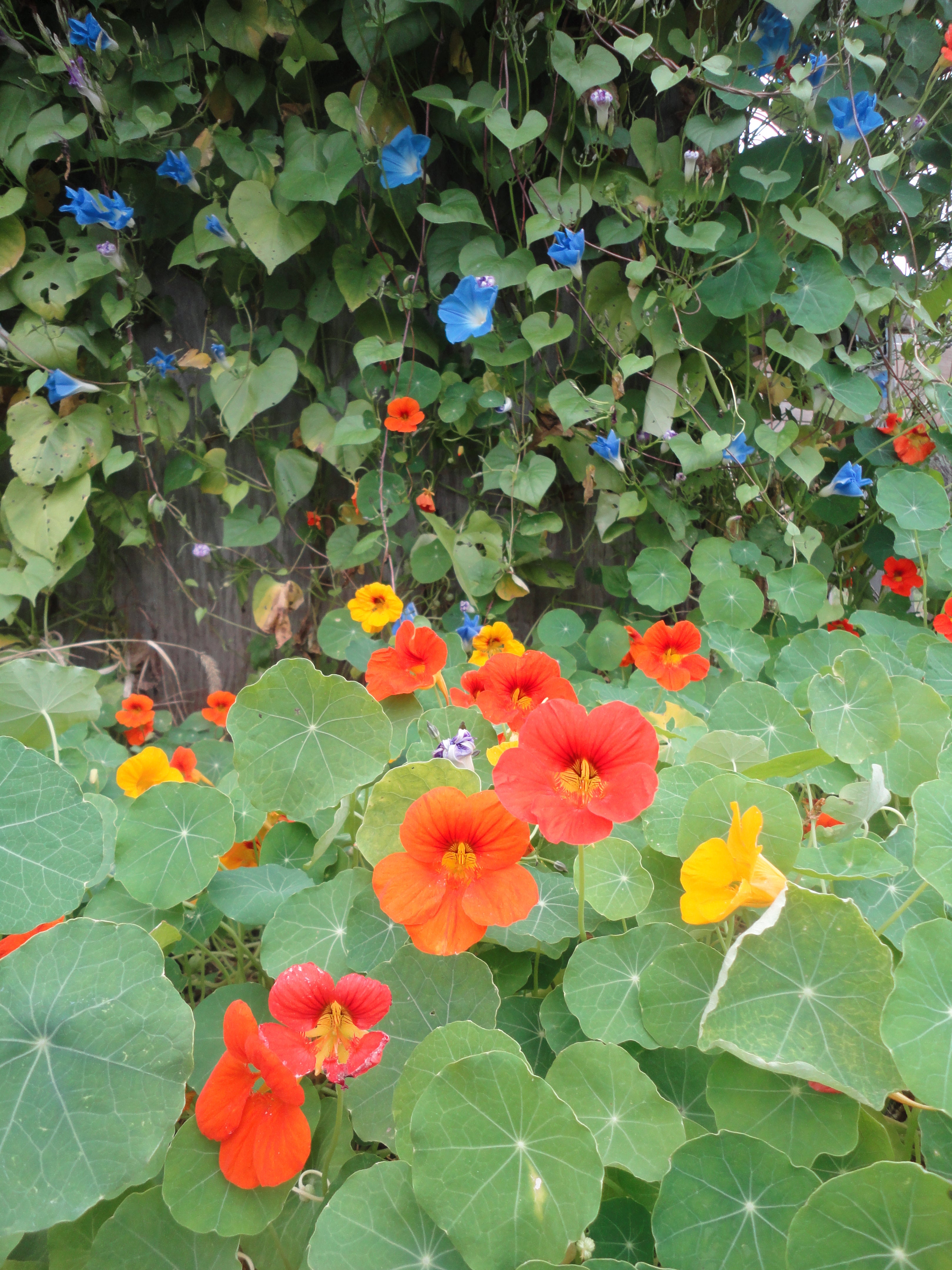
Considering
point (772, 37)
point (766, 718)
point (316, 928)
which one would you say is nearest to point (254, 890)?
point (316, 928)

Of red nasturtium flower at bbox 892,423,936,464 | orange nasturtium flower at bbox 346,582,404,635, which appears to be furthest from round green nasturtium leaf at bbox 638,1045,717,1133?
red nasturtium flower at bbox 892,423,936,464

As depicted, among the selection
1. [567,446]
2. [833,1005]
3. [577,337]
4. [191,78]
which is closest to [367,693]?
[833,1005]

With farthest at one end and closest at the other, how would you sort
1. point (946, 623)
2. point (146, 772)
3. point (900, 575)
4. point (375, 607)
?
1. point (900, 575)
2. point (375, 607)
3. point (946, 623)
4. point (146, 772)

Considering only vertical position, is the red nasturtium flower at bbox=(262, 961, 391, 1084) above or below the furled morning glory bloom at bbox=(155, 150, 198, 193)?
below

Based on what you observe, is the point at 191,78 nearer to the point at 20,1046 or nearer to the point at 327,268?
the point at 327,268

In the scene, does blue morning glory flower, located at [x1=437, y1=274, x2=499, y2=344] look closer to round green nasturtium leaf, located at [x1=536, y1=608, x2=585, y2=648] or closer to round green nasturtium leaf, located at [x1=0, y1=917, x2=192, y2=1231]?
round green nasturtium leaf, located at [x1=536, y1=608, x2=585, y2=648]

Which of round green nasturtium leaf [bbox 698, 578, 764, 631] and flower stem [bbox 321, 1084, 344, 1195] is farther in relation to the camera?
round green nasturtium leaf [bbox 698, 578, 764, 631]

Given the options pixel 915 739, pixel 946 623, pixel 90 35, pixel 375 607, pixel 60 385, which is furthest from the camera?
pixel 60 385

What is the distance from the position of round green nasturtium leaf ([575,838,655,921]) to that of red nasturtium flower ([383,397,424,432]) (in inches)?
56.9

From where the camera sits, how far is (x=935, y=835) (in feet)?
1.54

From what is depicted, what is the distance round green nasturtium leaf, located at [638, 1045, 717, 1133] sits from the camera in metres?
0.52

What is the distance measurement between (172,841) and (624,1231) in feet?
1.43

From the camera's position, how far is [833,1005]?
1.42 feet

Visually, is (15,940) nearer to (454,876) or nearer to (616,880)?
(454,876)
